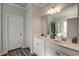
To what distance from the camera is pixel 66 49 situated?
103 centimetres

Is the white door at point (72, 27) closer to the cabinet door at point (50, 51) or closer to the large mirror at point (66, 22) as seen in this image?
the large mirror at point (66, 22)

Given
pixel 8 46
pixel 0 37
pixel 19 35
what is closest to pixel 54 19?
pixel 19 35

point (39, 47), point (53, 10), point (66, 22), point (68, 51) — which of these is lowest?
point (39, 47)

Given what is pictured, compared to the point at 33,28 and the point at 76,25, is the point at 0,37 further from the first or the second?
the point at 76,25

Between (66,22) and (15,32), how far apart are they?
1268 mm

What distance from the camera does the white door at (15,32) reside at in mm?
1396

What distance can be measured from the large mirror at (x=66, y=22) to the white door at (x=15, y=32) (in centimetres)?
83

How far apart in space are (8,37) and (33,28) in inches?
29.6

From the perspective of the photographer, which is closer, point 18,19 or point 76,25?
point 76,25

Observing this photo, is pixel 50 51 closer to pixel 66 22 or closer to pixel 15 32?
pixel 66 22

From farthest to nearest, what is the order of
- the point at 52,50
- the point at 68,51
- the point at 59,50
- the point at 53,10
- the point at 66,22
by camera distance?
the point at 53,10, the point at 66,22, the point at 52,50, the point at 59,50, the point at 68,51

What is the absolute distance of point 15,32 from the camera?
151 cm

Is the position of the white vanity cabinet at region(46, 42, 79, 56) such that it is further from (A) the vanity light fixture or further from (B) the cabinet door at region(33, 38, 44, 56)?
(A) the vanity light fixture

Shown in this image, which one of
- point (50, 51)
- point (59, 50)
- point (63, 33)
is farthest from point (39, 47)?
point (63, 33)
